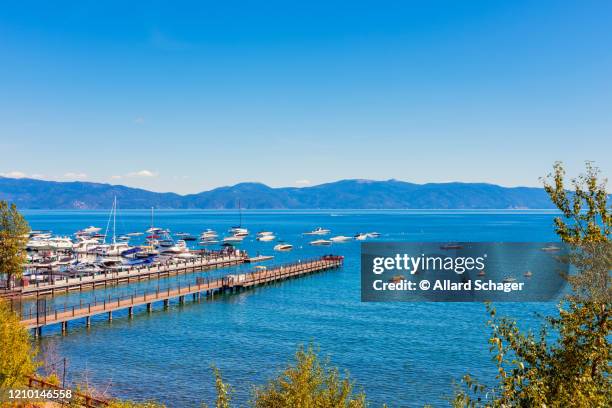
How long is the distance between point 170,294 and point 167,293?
0.52m

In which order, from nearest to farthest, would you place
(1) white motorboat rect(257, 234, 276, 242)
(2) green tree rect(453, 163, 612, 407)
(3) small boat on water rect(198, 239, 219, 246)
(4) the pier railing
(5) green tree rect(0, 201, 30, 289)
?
(2) green tree rect(453, 163, 612, 407), (4) the pier railing, (5) green tree rect(0, 201, 30, 289), (3) small boat on water rect(198, 239, 219, 246), (1) white motorboat rect(257, 234, 276, 242)

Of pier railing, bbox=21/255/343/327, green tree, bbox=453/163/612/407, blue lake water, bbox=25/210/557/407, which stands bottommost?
blue lake water, bbox=25/210/557/407

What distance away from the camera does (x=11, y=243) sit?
6756 centimetres

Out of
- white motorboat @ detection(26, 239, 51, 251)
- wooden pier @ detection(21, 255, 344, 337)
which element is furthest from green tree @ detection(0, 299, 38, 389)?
white motorboat @ detection(26, 239, 51, 251)

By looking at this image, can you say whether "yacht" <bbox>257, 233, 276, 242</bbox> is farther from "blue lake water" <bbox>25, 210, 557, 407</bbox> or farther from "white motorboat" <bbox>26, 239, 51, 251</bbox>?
"blue lake water" <bbox>25, 210, 557, 407</bbox>

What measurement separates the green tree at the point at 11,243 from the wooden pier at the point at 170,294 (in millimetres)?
9742

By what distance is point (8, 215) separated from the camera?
229ft

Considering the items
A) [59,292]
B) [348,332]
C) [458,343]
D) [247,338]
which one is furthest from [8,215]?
[458,343]

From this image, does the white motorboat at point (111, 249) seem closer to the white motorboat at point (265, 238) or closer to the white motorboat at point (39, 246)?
the white motorboat at point (39, 246)

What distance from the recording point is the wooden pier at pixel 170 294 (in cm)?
5350

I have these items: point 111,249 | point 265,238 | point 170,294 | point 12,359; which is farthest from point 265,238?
point 12,359

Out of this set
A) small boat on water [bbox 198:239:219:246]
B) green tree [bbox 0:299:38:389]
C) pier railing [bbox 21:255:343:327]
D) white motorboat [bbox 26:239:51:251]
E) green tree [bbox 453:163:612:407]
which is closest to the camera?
green tree [bbox 453:163:612:407]

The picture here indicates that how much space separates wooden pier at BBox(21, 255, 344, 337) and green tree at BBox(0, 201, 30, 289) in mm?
9742

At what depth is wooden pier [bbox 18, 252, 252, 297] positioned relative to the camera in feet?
236
